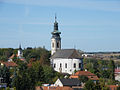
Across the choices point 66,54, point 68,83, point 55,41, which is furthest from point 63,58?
point 68,83

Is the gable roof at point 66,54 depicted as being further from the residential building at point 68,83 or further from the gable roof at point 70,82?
the residential building at point 68,83

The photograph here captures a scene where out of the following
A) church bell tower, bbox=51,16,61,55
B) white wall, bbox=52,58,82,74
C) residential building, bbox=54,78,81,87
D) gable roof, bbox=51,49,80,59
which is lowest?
residential building, bbox=54,78,81,87

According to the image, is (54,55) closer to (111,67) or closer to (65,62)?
(65,62)

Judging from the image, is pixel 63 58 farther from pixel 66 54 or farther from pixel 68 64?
pixel 68 64

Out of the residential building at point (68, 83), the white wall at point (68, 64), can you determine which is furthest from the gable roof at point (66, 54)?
the residential building at point (68, 83)

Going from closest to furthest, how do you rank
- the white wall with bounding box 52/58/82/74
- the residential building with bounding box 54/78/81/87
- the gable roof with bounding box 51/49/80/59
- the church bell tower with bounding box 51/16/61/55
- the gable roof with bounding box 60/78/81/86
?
the residential building with bounding box 54/78/81/87
the gable roof with bounding box 60/78/81/86
the white wall with bounding box 52/58/82/74
the gable roof with bounding box 51/49/80/59
the church bell tower with bounding box 51/16/61/55

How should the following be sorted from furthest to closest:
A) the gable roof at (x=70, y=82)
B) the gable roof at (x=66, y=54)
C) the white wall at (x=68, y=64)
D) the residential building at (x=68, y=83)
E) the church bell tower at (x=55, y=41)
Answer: the church bell tower at (x=55, y=41) → the gable roof at (x=66, y=54) → the white wall at (x=68, y=64) → the gable roof at (x=70, y=82) → the residential building at (x=68, y=83)

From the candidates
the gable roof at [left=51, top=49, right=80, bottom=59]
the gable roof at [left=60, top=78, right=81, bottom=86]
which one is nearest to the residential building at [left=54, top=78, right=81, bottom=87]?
the gable roof at [left=60, top=78, right=81, bottom=86]

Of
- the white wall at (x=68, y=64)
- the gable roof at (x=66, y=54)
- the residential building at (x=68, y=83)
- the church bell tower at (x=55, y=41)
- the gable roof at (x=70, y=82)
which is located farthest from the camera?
the church bell tower at (x=55, y=41)

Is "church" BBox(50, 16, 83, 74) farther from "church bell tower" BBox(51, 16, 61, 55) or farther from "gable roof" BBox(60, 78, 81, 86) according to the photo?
"gable roof" BBox(60, 78, 81, 86)

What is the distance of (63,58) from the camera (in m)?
101

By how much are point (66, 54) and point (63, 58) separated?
126 centimetres

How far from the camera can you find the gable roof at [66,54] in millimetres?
99262

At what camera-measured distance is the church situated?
9862cm
